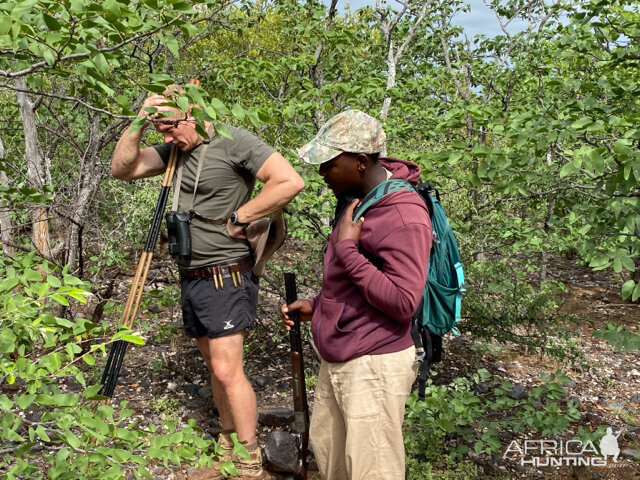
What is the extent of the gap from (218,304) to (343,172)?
154 cm

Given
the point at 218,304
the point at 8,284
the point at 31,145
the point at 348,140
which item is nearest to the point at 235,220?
the point at 218,304

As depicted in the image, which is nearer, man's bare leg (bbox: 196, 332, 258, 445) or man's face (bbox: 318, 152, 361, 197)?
man's face (bbox: 318, 152, 361, 197)

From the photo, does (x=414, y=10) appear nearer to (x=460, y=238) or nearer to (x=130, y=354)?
(x=460, y=238)

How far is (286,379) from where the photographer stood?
573 cm

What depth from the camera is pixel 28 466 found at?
193 cm

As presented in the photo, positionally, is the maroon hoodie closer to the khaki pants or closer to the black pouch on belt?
the khaki pants

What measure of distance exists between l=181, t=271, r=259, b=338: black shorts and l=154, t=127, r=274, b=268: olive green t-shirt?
6.2 inches

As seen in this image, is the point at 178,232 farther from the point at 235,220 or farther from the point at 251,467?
the point at 251,467

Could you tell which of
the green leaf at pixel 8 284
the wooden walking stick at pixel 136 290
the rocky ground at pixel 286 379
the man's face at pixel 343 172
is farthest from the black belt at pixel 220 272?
the green leaf at pixel 8 284

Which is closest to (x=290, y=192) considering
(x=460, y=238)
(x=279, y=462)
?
(x=279, y=462)

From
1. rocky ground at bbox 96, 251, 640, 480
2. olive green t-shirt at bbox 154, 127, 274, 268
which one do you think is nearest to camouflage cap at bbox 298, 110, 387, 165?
olive green t-shirt at bbox 154, 127, 274, 268

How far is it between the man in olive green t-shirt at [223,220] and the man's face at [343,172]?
3.08 feet

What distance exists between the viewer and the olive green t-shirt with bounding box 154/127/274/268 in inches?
138

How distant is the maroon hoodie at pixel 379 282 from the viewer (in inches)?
93.4
